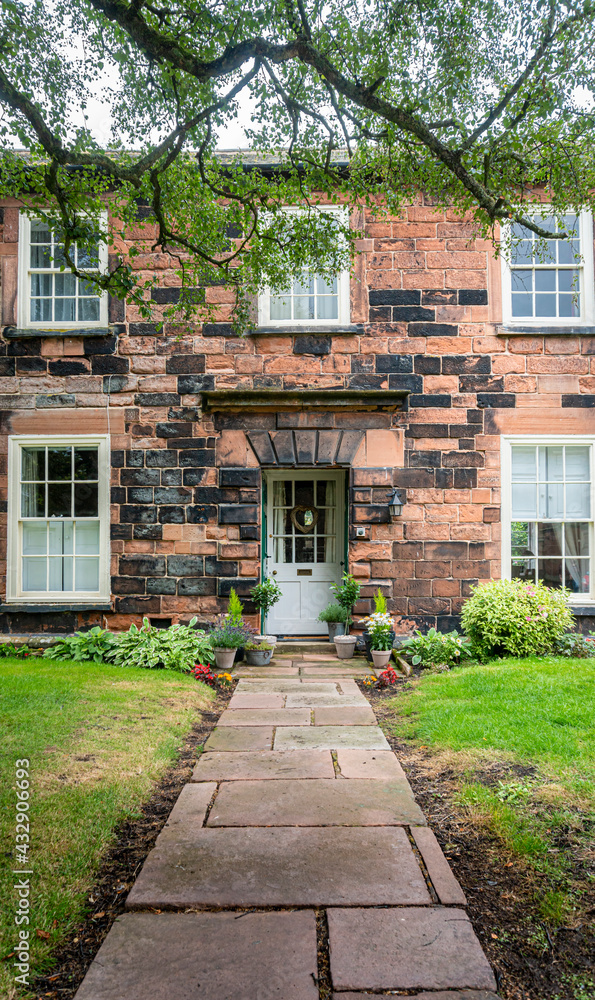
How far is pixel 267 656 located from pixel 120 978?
5.38 m

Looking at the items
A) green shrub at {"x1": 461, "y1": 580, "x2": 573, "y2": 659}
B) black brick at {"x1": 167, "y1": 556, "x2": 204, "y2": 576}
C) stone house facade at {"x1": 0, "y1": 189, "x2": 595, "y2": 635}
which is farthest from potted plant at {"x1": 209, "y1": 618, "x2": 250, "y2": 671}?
green shrub at {"x1": 461, "y1": 580, "x2": 573, "y2": 659}

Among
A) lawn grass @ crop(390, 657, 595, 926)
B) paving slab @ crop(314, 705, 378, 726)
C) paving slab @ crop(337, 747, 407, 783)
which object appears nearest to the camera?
lawn grass @ crop(390, 657, 595, 926)

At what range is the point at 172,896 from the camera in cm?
254

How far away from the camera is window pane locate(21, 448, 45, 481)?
8203mm

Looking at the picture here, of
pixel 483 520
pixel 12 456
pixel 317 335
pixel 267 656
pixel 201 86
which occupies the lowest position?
pixel 267 656

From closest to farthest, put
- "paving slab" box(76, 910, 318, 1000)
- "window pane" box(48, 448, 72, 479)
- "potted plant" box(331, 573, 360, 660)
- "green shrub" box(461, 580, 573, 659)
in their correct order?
"paving slab" box(76, 910, 318, 1000), "green shrub" box(461, 580, 573, 659), "potted plant" box(331, 573, 360, 660), "window pane" box(48, 448, 72, 479)

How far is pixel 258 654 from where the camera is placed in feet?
24.3

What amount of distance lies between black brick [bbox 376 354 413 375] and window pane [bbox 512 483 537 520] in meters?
2.07

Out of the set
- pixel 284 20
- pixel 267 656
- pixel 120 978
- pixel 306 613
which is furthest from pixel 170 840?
pixel 306 613

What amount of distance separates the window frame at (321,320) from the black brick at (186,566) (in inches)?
124

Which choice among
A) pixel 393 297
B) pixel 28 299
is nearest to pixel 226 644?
pixel 393 297

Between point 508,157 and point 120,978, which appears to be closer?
point 120,978

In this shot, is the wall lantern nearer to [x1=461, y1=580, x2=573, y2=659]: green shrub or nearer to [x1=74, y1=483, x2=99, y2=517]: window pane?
[x1=461, y1=580, x2=573, y2=659]: green shrub

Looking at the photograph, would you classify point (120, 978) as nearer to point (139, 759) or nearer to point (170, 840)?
point (170, 840)
